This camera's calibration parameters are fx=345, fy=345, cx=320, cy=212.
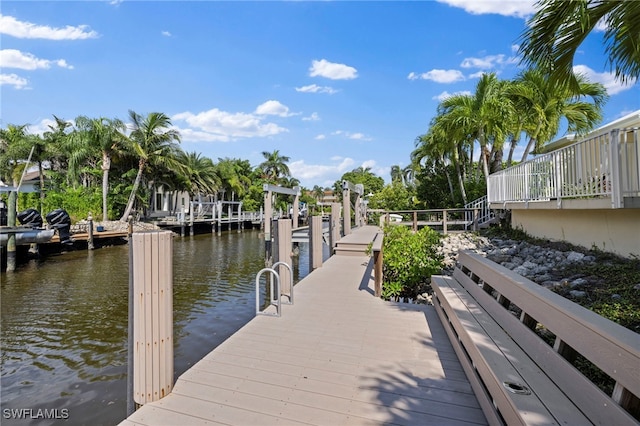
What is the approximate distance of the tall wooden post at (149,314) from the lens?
2652 millimetres

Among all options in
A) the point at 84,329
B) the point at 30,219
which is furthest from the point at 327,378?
the point at 30,219

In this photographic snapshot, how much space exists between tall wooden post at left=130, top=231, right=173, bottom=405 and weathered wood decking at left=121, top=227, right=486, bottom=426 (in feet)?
0.52

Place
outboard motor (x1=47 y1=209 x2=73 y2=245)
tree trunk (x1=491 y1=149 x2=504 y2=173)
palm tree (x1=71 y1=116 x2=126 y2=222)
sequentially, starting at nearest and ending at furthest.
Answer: outboard motor (x1=47 y1=209 x2=73 y2=245), tree trunk (x1=491 y1=149 x2=504 y2=173), palm tree (x1=71 y1=116 x2=126 y2=222)

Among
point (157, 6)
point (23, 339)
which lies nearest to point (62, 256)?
point (23, 339)

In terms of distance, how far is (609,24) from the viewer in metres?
3.52

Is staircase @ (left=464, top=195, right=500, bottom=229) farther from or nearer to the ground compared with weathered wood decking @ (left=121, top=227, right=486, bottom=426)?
farther from the ground

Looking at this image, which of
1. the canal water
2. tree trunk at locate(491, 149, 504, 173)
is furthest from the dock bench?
tree trunk at locate(491, 149, 504, 173)

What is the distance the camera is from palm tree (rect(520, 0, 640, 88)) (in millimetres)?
3289

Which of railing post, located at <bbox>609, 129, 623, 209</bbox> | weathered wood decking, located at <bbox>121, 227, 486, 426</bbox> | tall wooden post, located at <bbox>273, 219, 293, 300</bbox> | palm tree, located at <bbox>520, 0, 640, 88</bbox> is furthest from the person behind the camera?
tall wooden post, located at <bbox>273, 219, 293, 300</bbox>

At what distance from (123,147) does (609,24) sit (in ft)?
96.4

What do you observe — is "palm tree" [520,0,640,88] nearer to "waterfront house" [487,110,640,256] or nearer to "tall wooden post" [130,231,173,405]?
"waterfront house" [487,110,640,256]

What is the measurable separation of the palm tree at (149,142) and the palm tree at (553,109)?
24889 millimetres

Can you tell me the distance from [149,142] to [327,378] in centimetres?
2867

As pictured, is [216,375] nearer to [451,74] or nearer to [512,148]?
[512,148]
